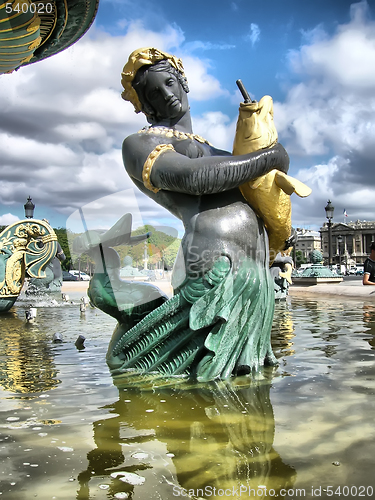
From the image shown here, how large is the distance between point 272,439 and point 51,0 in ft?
13.0

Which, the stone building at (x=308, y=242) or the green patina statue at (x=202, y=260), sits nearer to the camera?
the green patina statue at (x=202, y=260)

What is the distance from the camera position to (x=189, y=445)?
1.83 metres

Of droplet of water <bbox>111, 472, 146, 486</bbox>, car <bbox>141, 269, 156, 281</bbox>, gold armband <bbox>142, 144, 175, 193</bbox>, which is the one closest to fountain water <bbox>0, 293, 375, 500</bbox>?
droplet of water <bbox>111, 472, 146, 486</bbox>

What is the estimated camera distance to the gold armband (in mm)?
3107

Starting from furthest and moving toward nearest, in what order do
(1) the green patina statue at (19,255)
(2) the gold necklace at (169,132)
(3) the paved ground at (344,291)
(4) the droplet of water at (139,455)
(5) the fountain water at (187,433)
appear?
(3) the paved ground at (344,291) → (1) the green patina statue at (19,255) → (2) the gold necklace at (169,132) → (4) the droplet of water at (139,455) → (5) the fountain water at (187,433)

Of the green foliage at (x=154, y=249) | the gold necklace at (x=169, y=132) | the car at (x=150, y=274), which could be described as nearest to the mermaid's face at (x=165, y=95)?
the gold necklace at (x=169, y=132)

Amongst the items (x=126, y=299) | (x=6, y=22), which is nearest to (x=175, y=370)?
(x=126, y=299)

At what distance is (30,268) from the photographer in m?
11.2

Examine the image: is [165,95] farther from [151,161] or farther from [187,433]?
[187,433]

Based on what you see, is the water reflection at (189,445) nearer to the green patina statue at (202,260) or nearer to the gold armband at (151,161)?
the green patina statue at (202,260)

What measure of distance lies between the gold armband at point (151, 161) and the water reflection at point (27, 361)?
1.47 m

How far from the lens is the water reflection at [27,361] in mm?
2986

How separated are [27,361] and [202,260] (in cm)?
190

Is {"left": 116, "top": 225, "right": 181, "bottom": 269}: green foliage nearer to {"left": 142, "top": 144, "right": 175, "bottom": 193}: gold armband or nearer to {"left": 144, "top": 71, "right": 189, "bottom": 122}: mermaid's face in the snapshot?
{"left": 142, "top": 144, "right": 175, "bottom": 193}: gold armband
